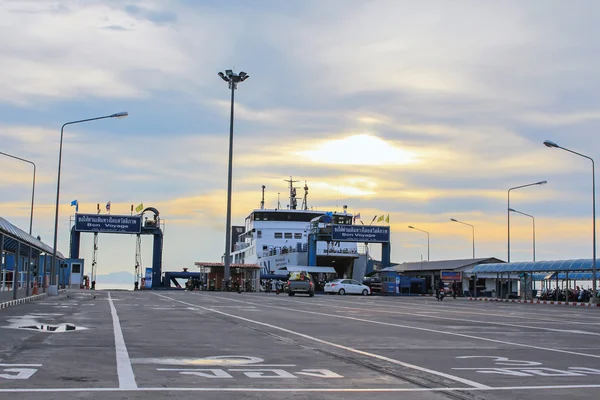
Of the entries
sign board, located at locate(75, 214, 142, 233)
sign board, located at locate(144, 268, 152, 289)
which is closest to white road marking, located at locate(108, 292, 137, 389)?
sign board, located at locate(144, 268, 152, 289)

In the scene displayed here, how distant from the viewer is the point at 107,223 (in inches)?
2830

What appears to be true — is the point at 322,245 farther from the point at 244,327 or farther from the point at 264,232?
the point at 244,327

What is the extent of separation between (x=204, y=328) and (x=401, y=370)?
323 inches

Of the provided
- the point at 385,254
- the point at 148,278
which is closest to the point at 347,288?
the point at 385,254

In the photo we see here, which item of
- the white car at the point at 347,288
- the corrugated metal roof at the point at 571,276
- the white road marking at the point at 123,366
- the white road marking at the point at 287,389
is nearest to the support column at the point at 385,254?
the white car at the point at 347,288

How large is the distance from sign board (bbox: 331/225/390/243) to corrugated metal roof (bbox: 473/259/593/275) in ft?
55.2

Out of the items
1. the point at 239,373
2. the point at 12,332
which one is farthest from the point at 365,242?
the point at 239,373

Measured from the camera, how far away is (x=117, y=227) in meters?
71.9

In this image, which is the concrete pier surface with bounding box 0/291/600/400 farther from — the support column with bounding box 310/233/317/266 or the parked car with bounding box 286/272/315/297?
the support column with bounding box 310/233/317/266

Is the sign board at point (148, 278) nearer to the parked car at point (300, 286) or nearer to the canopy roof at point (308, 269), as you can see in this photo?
the canopy roof at point (308, 269)

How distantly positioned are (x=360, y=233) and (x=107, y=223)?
2448 cm

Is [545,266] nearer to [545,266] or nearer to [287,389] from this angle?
[545,266]

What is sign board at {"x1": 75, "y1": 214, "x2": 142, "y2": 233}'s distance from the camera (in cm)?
7144

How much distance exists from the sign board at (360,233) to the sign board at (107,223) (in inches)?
753
